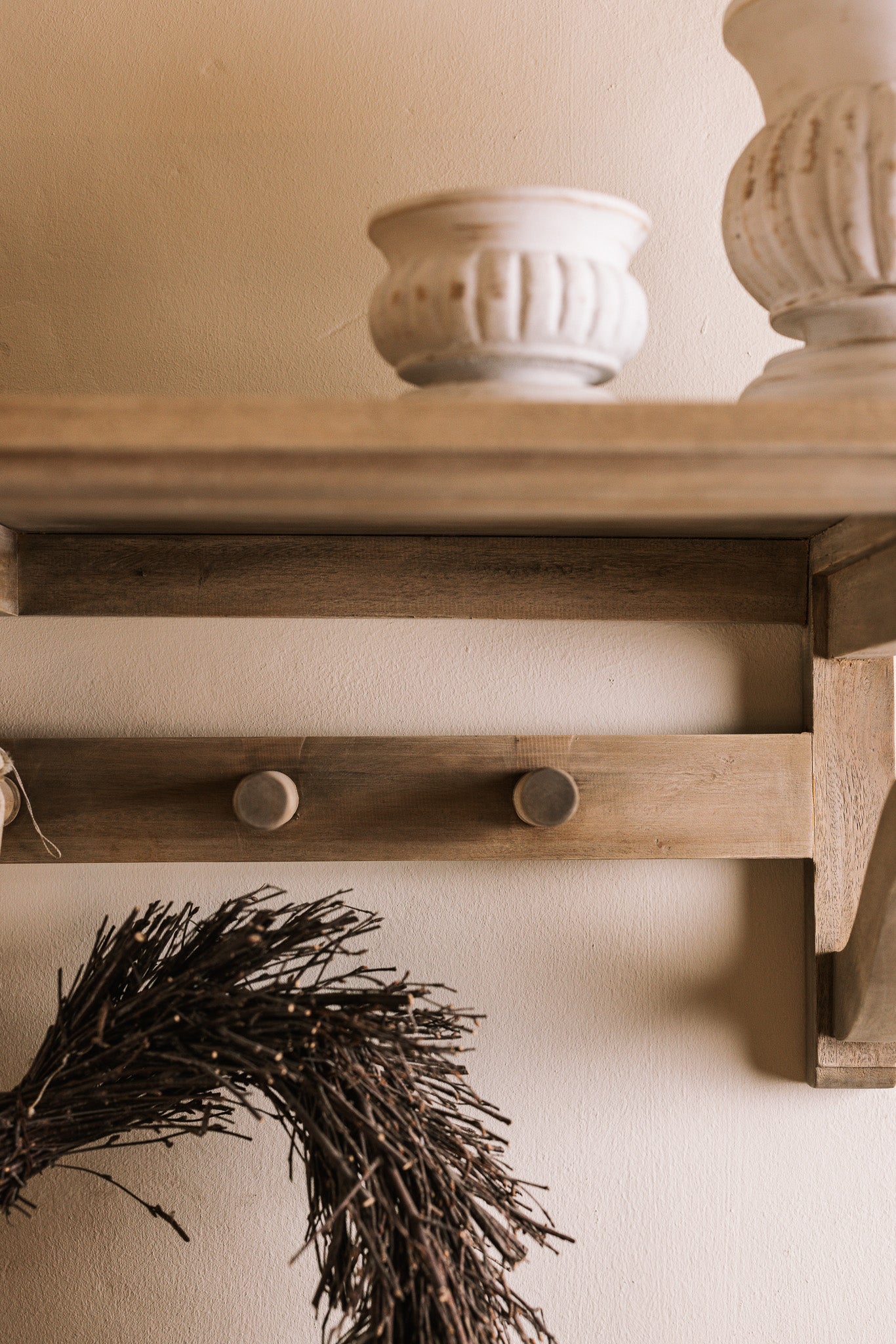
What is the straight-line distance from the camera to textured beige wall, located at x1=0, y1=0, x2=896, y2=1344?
2.70ft

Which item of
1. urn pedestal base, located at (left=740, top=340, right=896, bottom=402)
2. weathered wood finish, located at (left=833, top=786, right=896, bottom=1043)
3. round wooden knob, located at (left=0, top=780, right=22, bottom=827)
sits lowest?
weathered wood finish, located at (left=833, top=786, right=896, bottom=1043)

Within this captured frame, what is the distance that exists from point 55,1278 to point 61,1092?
249mm

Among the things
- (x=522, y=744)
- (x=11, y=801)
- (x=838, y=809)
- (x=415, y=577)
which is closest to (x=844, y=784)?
(x=838, y=809)

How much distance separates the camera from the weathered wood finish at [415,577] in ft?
2.64

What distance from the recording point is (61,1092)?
0.67 m

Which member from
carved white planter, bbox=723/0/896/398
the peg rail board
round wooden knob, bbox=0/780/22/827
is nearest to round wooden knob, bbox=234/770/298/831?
the peg rail board

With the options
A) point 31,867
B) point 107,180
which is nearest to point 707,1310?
point 31,867

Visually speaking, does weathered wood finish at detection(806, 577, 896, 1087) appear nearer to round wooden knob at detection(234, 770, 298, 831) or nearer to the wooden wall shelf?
the wooden wall shelf

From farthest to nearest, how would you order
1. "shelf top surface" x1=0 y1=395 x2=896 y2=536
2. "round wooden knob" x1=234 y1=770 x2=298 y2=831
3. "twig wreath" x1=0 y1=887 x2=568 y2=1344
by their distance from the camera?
"round wooden knob" x1=234 y1=770 x2=298 y2=831 → "twig wreath" x1=0 y1=887 x2=568 y2=1344 → "shelf top surface" x1=0 y1=395 x2=896 y2=536

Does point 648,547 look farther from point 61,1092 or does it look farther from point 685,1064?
point 61,1092

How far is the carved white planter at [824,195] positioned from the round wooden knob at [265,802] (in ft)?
1.27

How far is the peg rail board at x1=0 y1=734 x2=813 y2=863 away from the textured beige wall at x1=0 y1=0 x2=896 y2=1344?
0.04m

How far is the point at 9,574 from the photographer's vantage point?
2.59 feet

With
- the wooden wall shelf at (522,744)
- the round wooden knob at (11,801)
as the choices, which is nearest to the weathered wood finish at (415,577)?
the wooden wall shelf at (522,744)
